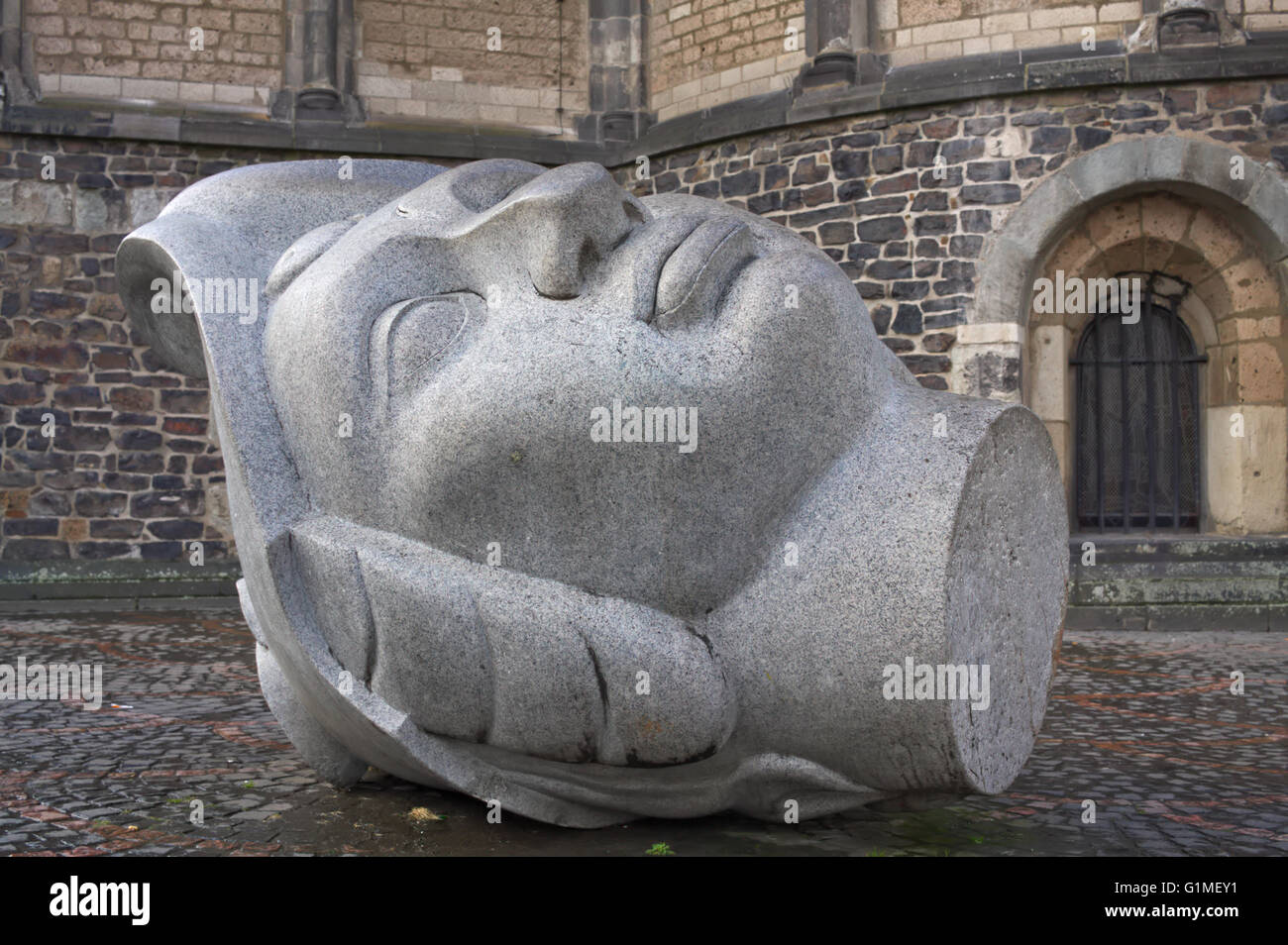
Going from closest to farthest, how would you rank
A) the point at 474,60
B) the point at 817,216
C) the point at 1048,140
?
the point at 1048,140 < the point at 817,216 < the point at 474,60

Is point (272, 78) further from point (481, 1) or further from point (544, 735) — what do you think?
point (544, 735)

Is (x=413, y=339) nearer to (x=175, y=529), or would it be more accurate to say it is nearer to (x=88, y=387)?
(x=175, y=529)

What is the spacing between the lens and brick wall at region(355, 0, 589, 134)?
39.3 feet

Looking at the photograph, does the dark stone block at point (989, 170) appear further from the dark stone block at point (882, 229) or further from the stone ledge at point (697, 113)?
the dark stone block at point (882, 229)

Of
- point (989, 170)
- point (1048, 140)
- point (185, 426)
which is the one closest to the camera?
point (1048, 140)

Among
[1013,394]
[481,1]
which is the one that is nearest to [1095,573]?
[1013,394]

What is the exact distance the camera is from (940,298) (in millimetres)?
9750

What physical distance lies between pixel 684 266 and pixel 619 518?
0.60m

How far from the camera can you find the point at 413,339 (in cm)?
287

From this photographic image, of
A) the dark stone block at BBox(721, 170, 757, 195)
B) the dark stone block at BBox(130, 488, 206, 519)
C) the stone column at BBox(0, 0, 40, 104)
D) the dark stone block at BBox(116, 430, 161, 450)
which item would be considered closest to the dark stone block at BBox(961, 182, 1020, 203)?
the dark stone block at BBox(721, 170, 757, 195)

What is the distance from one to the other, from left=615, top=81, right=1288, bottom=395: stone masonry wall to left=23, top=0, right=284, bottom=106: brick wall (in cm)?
495

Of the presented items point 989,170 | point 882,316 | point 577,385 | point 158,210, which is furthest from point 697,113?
point 577,385

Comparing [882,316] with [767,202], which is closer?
[882,316]

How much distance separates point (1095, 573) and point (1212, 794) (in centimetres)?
587
